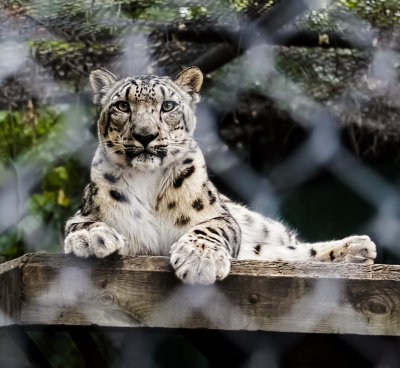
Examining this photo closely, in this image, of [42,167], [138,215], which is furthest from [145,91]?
[42,167]

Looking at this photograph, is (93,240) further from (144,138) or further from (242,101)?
(242,101)

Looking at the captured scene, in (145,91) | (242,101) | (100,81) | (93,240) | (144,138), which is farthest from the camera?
(242,101)

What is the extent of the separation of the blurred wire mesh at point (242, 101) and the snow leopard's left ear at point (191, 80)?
0.59 ft

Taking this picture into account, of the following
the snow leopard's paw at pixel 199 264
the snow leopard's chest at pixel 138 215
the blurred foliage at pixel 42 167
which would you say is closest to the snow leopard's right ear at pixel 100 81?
the snow leopard's chest at pixel 138 215

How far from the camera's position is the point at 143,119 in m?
1.64

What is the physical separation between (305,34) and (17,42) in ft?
2.72

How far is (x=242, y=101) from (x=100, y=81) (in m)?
0.98

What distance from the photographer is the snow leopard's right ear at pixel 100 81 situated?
1.83 m

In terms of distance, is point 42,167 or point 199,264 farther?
point 42,167

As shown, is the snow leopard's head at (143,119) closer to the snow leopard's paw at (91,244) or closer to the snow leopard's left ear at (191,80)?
the snow leopard's left ear at (191,80)

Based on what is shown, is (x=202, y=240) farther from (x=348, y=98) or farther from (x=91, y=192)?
(x=348, y=98)

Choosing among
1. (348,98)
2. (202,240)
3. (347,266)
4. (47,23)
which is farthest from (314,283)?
(348,98)

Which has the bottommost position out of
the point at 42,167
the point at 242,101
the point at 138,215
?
the point at 42,167

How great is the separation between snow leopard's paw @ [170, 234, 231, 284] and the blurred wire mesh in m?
0.77
